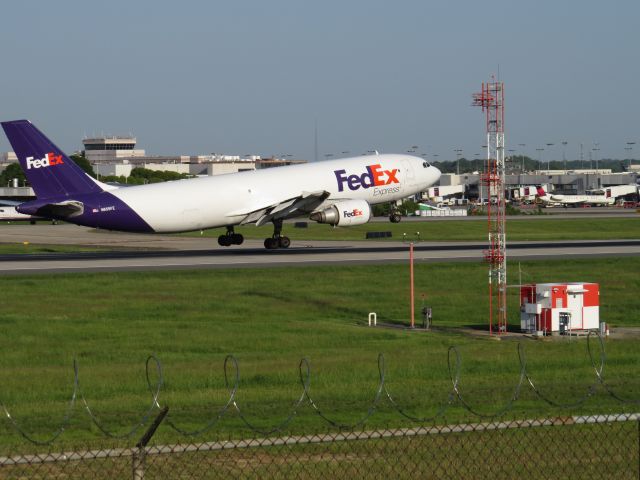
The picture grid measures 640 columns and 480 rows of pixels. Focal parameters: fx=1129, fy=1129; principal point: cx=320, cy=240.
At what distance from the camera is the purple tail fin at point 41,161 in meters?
65.9

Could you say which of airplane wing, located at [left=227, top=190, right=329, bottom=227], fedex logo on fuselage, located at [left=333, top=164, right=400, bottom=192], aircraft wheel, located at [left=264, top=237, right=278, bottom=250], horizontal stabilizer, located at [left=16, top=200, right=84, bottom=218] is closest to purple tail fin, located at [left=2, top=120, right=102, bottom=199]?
horizontal stabilizer, located at [left=16, top=200, right=84, bottom=218]

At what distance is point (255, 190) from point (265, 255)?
4.19 m

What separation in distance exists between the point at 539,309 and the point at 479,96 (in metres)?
8.46

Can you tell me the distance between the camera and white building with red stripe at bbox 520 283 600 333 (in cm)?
4312

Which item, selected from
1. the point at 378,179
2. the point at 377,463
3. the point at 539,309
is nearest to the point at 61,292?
the point at 539,309

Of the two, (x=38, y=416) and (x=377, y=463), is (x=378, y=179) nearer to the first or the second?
(x=38, y=416)

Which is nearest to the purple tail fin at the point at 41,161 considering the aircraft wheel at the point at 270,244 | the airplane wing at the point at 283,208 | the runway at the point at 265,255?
the runway at the point at 265,255

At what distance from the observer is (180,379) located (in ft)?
98.6

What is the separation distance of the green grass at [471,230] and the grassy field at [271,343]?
35199 mm

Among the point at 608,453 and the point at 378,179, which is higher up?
the point at 378,179

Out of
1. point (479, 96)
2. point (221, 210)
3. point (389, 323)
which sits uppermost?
point (479, 96)

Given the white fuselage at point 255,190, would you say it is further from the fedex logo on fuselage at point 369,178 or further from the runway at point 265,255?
the runway at point 265,255

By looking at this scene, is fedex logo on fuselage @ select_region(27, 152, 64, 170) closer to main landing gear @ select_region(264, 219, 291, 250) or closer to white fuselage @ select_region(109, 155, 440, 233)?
Result: white fuselage @ select_region(109, 155, 440, 233)

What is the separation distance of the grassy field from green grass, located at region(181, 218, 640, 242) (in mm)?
35199
